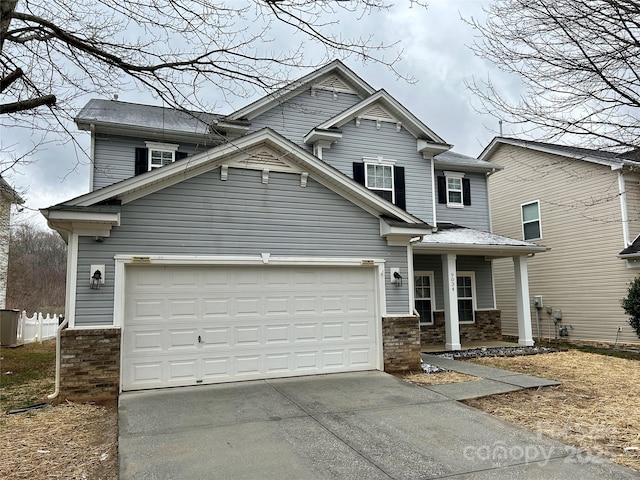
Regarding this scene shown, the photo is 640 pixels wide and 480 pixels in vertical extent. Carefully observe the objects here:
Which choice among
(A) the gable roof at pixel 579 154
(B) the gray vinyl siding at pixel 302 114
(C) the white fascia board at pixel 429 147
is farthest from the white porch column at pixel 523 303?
(B) the gray vinyl siding at pixel 302 114

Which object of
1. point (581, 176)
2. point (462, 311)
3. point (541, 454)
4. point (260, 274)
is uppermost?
point (581, 176)

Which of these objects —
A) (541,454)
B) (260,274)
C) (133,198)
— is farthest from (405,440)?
(133,198)

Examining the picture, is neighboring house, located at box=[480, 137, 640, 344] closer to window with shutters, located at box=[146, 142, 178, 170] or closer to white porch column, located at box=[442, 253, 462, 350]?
white porch column, located at box=[442, 253, 462, 350]

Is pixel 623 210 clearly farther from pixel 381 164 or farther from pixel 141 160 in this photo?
pixel 141 160

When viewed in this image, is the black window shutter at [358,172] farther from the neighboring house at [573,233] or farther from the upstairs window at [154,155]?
the neighboring house at [573,233]

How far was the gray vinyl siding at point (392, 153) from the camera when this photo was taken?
13.6 meters

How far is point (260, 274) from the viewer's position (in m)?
8.84

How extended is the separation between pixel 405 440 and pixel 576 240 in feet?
44.7

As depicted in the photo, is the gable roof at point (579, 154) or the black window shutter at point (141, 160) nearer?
the black window shutter at point (141, 160)

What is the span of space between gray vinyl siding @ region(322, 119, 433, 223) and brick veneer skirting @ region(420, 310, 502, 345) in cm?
337

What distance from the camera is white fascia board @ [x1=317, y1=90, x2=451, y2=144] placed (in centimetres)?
1336

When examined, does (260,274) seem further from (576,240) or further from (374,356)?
(576,240)

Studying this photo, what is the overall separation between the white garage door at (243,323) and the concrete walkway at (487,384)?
6.25ft

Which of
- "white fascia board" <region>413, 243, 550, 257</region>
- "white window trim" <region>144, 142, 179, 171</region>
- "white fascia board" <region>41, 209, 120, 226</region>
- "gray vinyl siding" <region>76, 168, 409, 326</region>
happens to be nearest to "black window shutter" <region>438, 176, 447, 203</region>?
"white fascia board" <region>413, 243, 550, 257</region>
